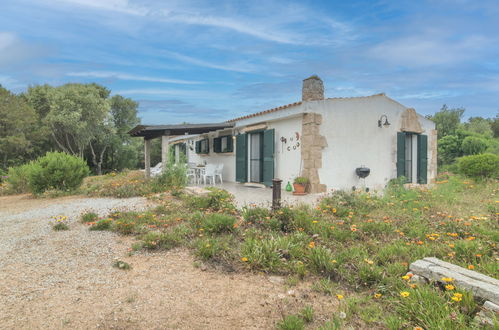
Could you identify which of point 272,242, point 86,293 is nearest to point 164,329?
point 86,293

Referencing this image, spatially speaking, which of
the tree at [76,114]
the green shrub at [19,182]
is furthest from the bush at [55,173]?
the tree at [76,114]

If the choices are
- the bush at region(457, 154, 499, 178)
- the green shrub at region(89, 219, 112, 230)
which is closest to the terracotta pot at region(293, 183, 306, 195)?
the green shrub at region(89, 219, 112, 230)

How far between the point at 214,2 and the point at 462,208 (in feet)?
19.5

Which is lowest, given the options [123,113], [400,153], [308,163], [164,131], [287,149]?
[308,163]

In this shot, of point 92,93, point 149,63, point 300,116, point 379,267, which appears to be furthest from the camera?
point 92,93

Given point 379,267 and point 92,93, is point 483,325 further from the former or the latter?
point 92,93

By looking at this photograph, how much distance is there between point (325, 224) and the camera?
406cm

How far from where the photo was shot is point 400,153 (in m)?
10.8

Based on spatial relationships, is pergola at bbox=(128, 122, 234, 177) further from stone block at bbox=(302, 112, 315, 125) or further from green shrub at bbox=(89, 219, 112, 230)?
green shrub at bbox=(89, 219, 112, 230)

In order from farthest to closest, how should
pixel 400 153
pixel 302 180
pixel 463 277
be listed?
pixel 400 153 < pixel 302 180 < pixel 463 277

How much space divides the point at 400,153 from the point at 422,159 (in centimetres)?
168

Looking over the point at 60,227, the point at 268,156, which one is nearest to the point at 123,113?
the point at 268,156

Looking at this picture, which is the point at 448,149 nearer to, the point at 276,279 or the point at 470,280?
the point at 470,280

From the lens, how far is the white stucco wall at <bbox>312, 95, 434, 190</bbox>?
894 centimetres
